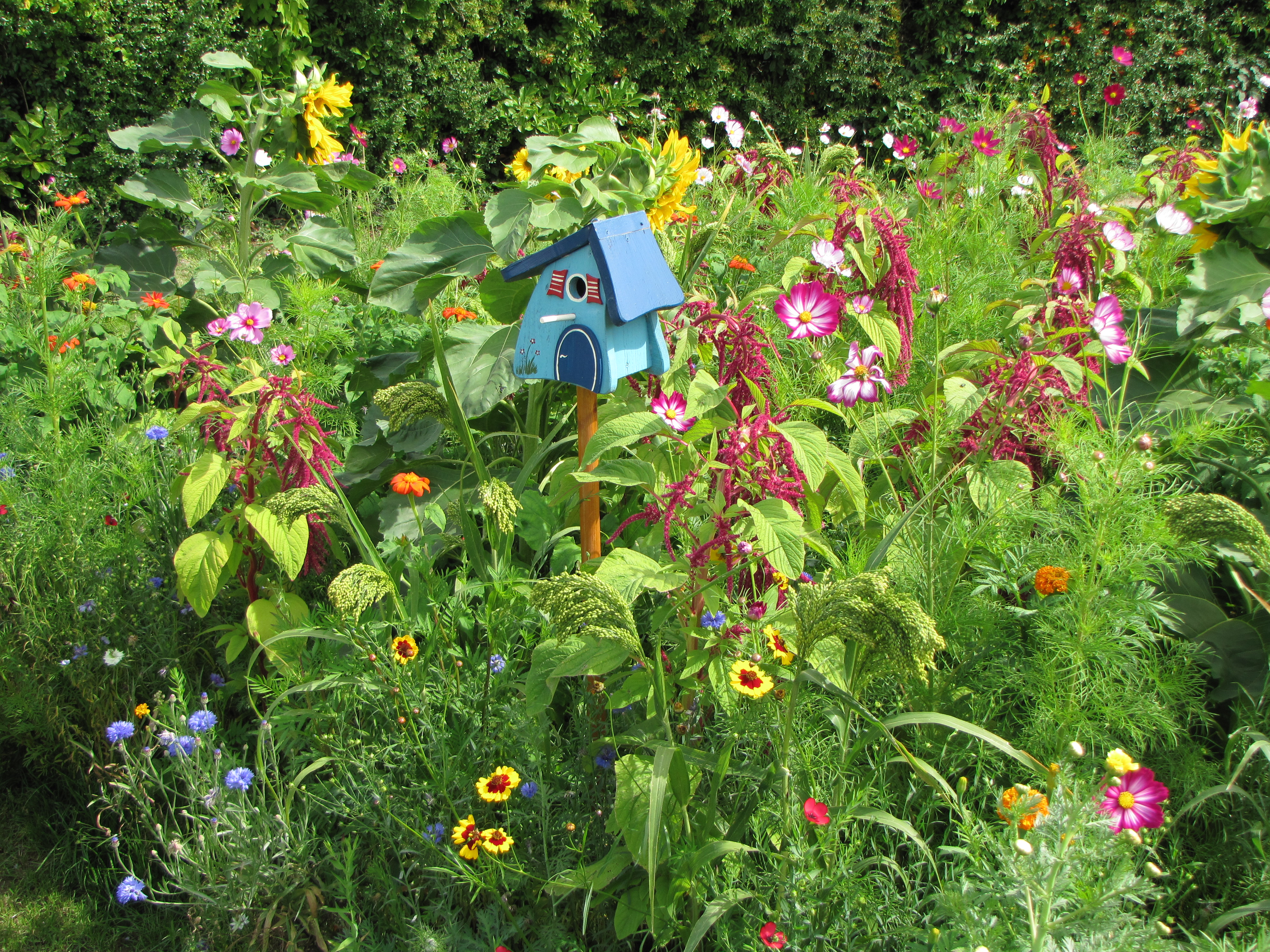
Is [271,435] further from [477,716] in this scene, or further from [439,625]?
[477,716]

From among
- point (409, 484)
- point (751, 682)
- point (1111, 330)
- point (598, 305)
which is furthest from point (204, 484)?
point (1111, 330)

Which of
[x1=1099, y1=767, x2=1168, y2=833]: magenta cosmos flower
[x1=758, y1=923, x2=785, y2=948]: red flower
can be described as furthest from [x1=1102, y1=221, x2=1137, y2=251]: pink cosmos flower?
[x1=758, y1=923, x2=785, y2=948]: red flower

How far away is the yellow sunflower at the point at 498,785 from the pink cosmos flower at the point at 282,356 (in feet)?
4.58

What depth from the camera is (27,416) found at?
2533mm

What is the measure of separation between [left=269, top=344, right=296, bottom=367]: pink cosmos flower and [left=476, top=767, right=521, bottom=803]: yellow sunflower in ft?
4.58

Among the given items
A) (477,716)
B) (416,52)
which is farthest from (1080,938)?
(416,52)

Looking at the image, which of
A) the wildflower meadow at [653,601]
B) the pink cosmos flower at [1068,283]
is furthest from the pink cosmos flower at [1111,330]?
the pink cosmos flower at [1068,283]

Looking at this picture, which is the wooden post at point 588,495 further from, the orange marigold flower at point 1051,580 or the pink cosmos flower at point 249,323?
the pink cosmos flower at point 249,323

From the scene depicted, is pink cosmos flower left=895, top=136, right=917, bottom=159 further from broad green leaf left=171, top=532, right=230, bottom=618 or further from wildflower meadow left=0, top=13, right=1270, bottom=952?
broad green leaf left=171, top=532, right=230, bottom=618

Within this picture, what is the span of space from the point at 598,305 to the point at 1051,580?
37.6 inches

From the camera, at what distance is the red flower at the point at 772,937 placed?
1224 mm

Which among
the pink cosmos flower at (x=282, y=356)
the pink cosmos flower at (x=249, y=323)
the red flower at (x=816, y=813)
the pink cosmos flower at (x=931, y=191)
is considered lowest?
Answer: the red flower at (x=816, y=813)

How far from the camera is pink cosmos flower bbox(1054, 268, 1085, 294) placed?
2.12 metres

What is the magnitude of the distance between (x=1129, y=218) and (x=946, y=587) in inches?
64.2
